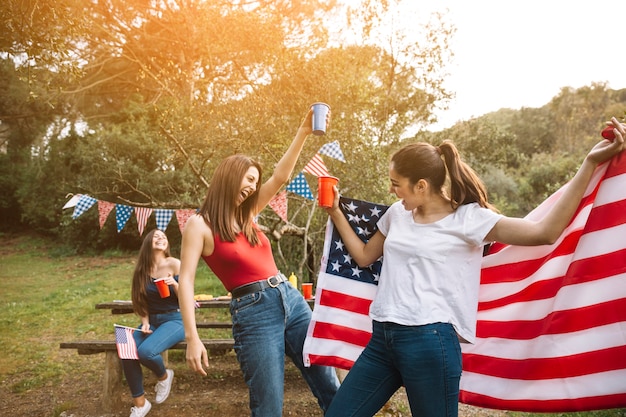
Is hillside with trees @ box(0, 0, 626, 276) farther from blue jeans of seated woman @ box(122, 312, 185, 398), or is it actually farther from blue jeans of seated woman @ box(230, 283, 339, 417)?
blue jeans of seated woman @ box(230, 283, 339, 417)

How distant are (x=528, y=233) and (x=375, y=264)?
104cm

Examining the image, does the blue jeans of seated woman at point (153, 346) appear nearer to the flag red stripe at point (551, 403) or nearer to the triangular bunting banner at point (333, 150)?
the triangular bunting banner at point (333, 150)

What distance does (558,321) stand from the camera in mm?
2348

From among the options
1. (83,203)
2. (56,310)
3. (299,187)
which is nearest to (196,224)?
(299,187)

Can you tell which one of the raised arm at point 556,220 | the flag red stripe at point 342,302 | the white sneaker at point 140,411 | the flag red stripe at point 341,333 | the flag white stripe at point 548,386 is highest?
the raised arm at point 556,220

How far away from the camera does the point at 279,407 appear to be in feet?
7.37

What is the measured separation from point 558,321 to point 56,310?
990cm

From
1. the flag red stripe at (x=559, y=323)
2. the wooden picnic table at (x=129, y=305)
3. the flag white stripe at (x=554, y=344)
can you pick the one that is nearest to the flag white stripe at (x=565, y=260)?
the flag red stripe at (x=559, y=323)

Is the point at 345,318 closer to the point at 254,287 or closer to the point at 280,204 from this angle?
the point at 254,287

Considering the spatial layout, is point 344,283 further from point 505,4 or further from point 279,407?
point 505,4

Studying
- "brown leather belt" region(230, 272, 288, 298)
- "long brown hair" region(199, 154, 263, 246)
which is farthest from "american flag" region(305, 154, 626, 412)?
"long brown hair" region(199, 154, 263, 246)

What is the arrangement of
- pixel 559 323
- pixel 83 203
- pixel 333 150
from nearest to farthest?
pixel 559 323 < pixel 333 150 < pixel 83 203

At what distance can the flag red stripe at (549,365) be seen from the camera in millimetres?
2221

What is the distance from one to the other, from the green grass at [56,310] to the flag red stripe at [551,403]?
1840 mm
